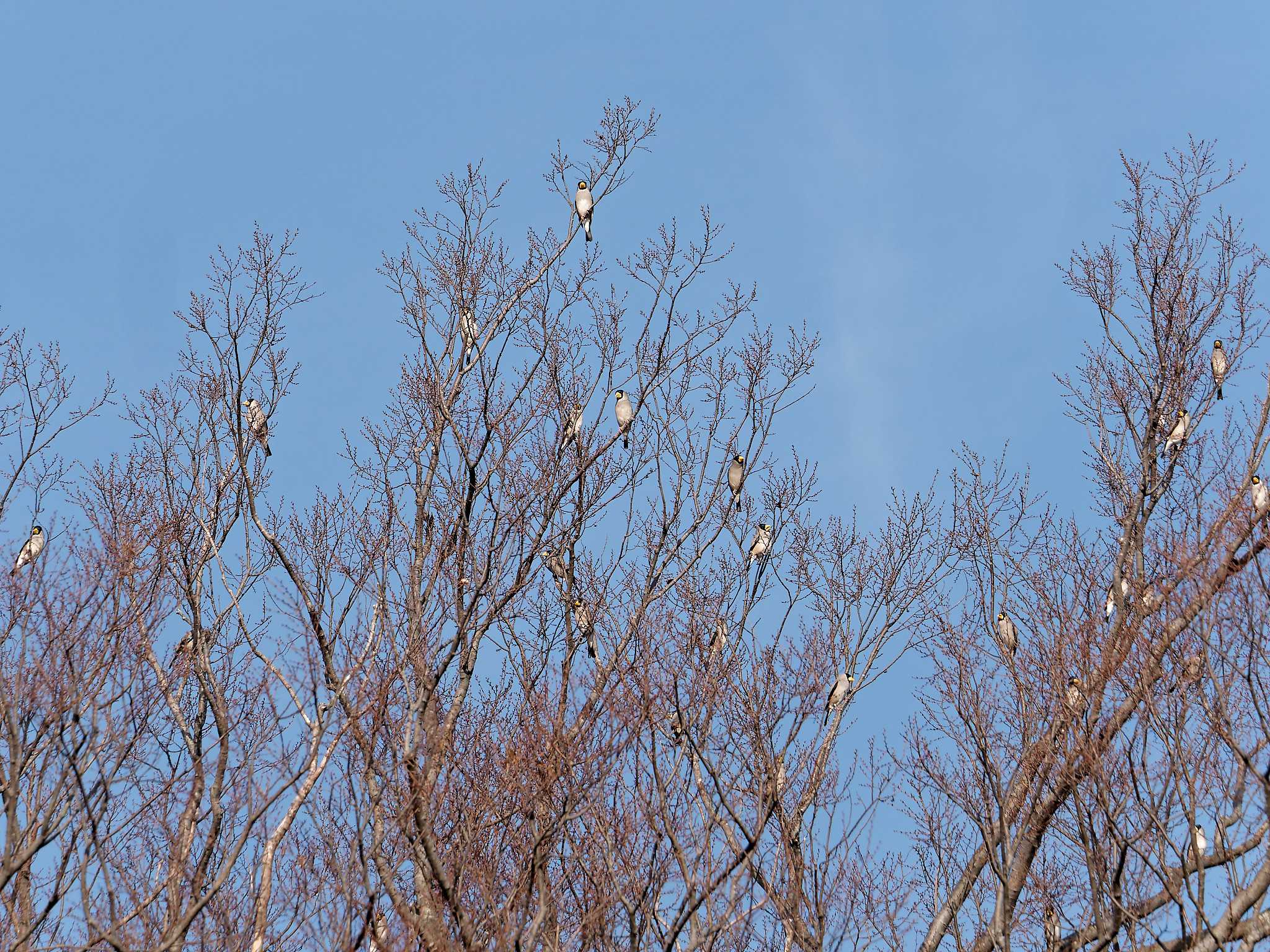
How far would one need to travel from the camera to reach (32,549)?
12859 mm

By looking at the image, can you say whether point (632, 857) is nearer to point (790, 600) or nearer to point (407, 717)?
point (407, 717)

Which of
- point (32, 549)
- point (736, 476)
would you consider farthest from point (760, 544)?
point (32, 549)

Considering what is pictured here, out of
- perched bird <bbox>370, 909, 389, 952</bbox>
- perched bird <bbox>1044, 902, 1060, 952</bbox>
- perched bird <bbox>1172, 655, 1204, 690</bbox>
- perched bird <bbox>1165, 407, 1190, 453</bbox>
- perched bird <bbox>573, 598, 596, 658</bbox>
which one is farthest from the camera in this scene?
perched bird <bbox>1165, 407, 1190, 453</bbox>

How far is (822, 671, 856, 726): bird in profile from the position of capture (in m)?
11.5

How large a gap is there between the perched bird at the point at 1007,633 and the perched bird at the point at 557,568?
11.9 ft

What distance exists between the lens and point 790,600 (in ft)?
40.3

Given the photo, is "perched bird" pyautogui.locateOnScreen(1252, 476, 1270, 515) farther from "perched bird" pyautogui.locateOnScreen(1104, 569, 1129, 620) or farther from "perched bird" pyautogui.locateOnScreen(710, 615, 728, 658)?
"perched bird" pyautogui.locateOnScreen(710, 615, 728, 658)

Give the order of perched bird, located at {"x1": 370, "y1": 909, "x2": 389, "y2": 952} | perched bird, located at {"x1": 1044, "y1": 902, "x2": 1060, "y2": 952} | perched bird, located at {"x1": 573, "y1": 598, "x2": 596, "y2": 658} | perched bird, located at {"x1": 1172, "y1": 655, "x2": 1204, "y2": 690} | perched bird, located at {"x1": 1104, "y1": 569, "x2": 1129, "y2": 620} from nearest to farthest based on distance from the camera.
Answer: perched bird, located at {"x1": 370, "y1": 909, "x2": 389, "y2": 952}, perched bird, located at {"x1": 1172, "y1": 655, "x2": 1204, "y2": 690}, perched bird, located at {"x1": 1044, "y1": 902, "x2": 1060, "y2": 952}, perched bird, located at {"x1": 573, "y1": 598, "x2": 596, "y2": 658}, perched bird, located at {"x1": 1104, "y1": 569, "x2": 1129, "y2": 620}

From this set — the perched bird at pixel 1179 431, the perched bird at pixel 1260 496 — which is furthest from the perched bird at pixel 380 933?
the perched bird at pixel 1179 431

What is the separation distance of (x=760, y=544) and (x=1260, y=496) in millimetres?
4077

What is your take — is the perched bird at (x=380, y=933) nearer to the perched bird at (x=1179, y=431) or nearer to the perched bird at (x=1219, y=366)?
the perched bird at (x=1179, y=431)

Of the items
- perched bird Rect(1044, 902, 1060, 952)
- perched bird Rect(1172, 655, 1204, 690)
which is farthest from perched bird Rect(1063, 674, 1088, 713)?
perched bird Rect(1044, 902, 1060, 952)

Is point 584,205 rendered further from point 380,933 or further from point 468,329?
point 380,933

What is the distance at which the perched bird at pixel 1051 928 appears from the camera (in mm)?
9547
